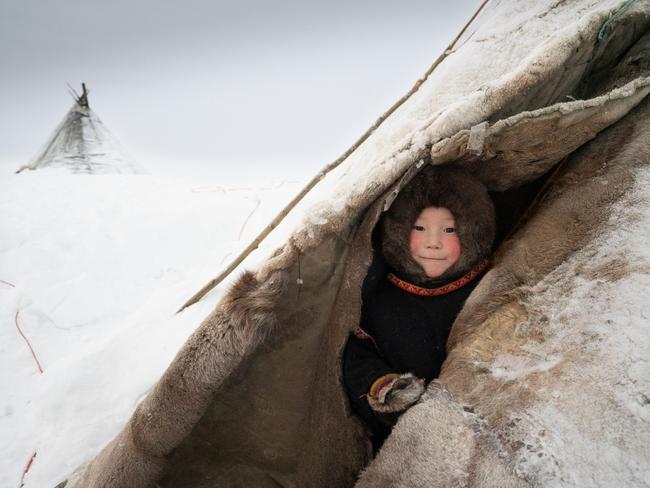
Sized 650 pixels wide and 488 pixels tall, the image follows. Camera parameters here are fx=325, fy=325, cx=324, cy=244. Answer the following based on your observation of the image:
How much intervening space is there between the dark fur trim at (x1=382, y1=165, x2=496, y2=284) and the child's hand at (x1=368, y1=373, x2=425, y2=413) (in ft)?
1.21

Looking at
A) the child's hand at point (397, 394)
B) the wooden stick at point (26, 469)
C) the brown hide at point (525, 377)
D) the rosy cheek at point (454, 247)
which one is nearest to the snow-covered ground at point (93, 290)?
the wooden stick at point (26, 469)

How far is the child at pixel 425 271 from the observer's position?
101cm

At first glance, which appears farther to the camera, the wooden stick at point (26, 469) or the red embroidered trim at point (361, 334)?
the wooden stick at point (26, 469)

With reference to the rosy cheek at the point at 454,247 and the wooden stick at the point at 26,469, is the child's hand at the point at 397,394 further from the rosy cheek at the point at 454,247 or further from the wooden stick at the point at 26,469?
the wooden stick at the point at 26,469

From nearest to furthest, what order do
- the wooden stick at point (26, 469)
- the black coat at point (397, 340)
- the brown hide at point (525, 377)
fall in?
1. the brown hide at point (525, 377)
2. the black coat at point (397, 340)
3. the wooden stick at point (26, 469)

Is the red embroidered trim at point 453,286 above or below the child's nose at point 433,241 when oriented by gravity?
below

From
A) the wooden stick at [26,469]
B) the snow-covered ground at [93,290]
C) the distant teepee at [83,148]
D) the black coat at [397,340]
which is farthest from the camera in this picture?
the distant teepee at [83,148]

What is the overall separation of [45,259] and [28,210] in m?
1.37

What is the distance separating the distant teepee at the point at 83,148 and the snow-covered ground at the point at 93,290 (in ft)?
3.30

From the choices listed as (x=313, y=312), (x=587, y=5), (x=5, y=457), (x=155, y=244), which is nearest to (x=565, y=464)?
(x=313, y=312)

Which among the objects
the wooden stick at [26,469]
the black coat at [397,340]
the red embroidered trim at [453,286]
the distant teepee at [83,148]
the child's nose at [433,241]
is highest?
the distant teepee at [83,148]

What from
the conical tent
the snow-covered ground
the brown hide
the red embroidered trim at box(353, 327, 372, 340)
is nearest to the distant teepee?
the snow-covered ground

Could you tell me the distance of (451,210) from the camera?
1049mm

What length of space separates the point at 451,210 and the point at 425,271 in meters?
0.21
